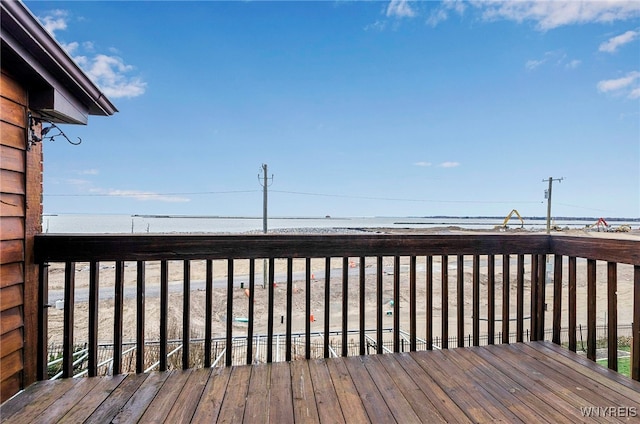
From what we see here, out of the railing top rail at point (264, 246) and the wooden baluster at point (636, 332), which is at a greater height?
the railing top rail at point (264, 246)

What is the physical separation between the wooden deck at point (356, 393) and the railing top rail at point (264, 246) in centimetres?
62

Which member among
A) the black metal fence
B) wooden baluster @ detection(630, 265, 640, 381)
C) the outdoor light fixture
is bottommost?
the black metal fence

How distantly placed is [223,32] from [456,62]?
509cm

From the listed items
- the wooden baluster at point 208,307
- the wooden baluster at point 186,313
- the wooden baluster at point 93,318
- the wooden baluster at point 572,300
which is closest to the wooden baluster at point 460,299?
the wooden baluster at point 572,300

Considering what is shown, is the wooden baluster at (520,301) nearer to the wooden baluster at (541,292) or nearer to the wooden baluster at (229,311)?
the wooden baluster at (541,292)

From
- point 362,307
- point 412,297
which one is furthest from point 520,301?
point 362,307

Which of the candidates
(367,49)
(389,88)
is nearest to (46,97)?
(367,49)

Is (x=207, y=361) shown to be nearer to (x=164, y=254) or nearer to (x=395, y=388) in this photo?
(x=164, y=254)

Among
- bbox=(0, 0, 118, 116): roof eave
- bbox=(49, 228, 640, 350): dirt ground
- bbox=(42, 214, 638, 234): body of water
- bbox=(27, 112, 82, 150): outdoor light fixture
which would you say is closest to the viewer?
bbox=(0, 0, 118, 116): roof eave

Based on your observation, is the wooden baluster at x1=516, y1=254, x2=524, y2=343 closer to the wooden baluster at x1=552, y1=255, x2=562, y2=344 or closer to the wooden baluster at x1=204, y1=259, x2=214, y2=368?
the wooden baluster at x1=552, y1=255, x2=562, y2=344

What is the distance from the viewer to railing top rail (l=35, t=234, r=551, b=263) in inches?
63.7

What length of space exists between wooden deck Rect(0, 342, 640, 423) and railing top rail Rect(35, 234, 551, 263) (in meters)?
0.62

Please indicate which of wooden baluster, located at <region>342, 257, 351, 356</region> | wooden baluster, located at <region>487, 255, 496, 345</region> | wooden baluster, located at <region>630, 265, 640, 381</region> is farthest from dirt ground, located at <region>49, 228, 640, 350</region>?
wooden baluster, located at <region>342, 257, 351, 356</region>

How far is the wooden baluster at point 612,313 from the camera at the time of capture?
5.57 feet
